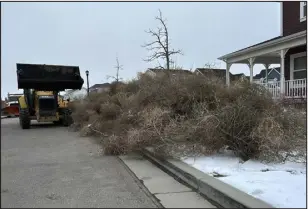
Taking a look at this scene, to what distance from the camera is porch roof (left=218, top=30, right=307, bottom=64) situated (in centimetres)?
1700

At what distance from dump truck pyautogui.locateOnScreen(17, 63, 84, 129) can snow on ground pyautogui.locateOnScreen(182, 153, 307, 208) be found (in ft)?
45.6

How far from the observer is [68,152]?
1016cm

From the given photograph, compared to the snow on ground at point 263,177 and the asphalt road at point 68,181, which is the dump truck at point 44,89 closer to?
the asphalt road at point 68,181

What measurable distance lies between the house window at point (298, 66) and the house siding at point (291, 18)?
1.31m

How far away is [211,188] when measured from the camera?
5.08 meters

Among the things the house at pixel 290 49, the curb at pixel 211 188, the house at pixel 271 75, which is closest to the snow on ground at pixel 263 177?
the curb at pixel 211 188

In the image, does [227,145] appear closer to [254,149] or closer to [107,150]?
[254,149]

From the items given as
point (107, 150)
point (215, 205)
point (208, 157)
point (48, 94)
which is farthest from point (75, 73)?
point (215, 205)

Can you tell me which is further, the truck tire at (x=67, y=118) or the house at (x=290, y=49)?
the truck tire at (x=67, y=118)

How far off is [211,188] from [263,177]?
1.11 meters

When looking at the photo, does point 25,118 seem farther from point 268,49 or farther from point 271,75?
point 271,75

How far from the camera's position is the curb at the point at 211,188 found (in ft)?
14.5

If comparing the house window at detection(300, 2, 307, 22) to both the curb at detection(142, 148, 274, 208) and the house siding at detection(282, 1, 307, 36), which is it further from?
the curb at detection(142, 148, 274, 208)

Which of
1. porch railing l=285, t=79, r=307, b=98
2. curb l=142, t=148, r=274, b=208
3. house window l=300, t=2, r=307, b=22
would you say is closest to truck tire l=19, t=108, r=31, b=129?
porch railing l=285, t=79, r=307, b=98
